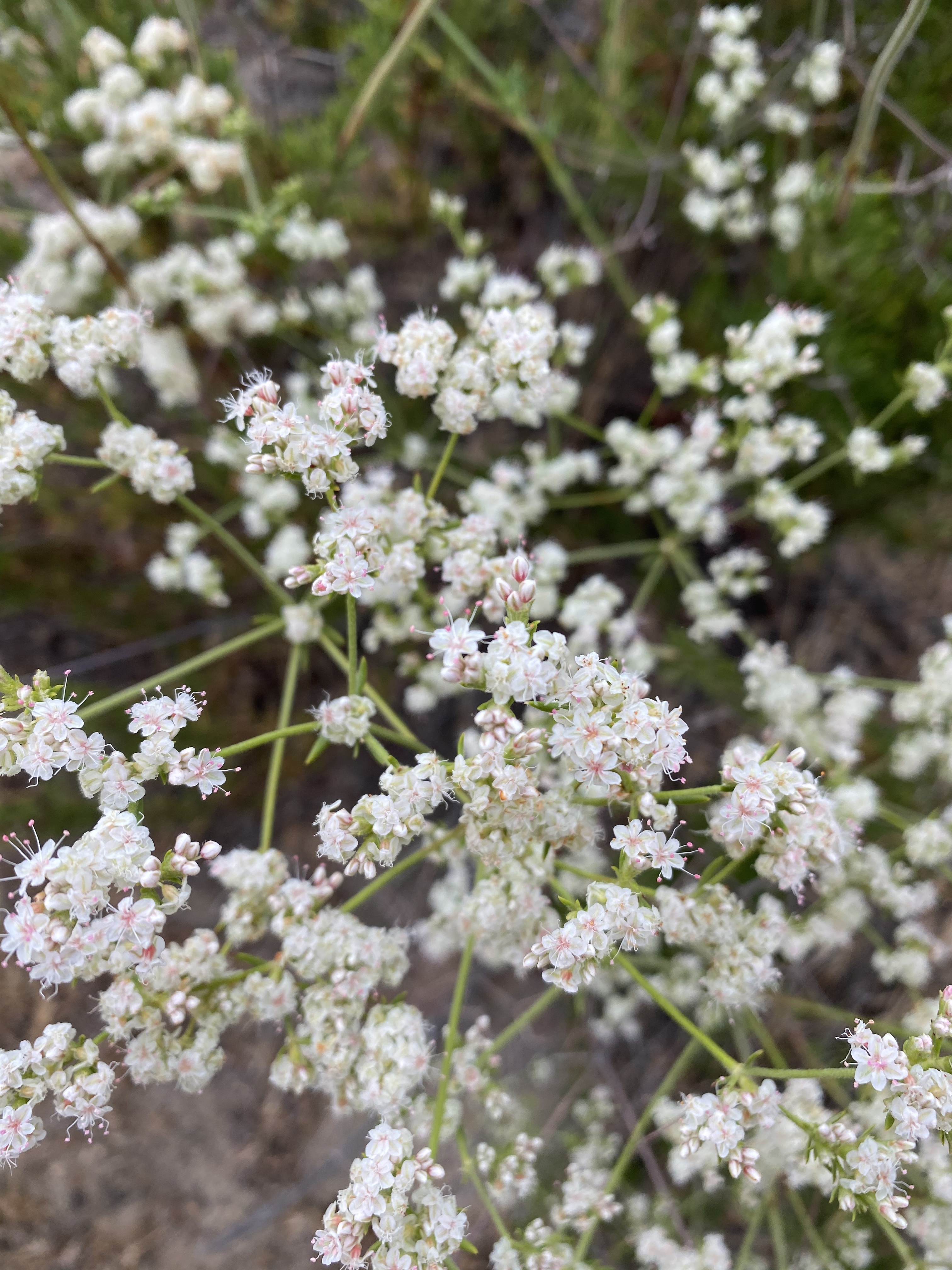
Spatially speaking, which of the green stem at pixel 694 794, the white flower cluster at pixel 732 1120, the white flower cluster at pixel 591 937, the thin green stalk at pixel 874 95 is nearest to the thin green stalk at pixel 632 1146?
the white flower cluster at pixel 732 1120

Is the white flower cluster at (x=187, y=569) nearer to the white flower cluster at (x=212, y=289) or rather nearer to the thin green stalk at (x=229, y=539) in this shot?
the thin green stalk at (x=229, y=539)

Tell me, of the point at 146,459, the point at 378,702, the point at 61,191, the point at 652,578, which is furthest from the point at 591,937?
the point at 61,191

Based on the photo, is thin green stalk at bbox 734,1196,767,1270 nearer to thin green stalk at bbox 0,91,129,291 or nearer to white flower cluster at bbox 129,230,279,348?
white flower cluster at bbox 129,230,279,348

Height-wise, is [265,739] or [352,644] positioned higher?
[352,644]

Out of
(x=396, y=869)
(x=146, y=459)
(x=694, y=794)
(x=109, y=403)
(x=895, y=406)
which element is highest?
(x=109, y=403)

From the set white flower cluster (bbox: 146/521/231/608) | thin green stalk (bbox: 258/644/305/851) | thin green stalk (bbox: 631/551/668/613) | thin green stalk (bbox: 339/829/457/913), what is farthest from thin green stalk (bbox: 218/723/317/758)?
thin green stalk (bbox: 631/551/668/613)

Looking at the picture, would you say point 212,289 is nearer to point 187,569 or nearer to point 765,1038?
point 187,569
